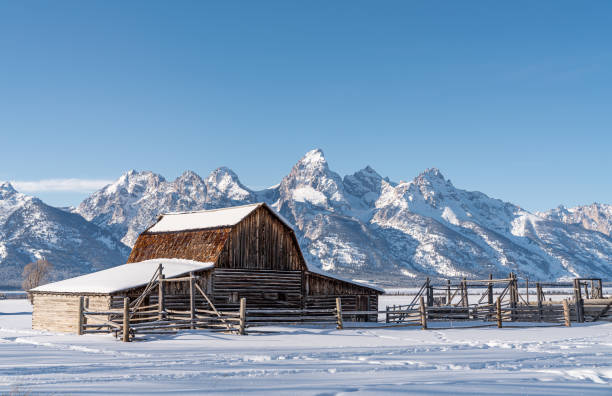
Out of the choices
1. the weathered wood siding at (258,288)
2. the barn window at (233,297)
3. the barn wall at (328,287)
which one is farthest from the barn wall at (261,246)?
the barn window at (233,297)

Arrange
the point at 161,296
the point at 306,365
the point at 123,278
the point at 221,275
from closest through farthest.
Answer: the point at 306,365, the point at 161,296, the point at 123,278, the point at 221,275

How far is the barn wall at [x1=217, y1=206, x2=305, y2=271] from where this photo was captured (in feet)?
107

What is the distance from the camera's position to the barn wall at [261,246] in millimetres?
32719

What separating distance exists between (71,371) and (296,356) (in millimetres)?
5741

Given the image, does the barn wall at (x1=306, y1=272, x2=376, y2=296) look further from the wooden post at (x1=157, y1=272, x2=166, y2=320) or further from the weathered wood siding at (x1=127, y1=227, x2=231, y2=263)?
the wooden post at (x1=157, y1=272, x2=166, y2=320)

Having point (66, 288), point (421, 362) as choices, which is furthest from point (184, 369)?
point (66, 288)

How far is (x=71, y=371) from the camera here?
1334cm

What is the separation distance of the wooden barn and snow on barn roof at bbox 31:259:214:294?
4 centimetres

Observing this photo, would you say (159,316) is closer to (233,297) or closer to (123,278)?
(123,278)

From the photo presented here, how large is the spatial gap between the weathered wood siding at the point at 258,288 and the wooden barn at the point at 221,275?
50 millimetres

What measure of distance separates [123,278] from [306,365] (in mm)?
17281

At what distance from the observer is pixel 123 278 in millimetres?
29688

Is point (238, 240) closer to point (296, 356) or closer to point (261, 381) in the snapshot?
point (296, 356)

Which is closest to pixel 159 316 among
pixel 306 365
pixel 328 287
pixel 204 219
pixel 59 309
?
pixel 59 309
